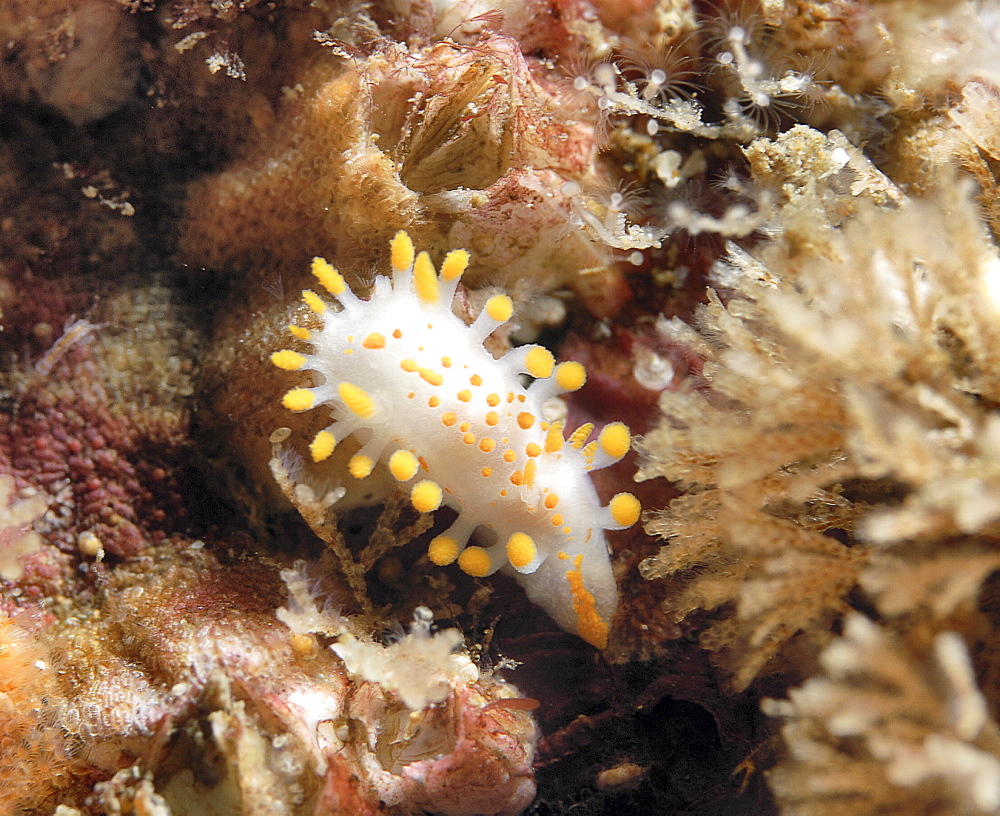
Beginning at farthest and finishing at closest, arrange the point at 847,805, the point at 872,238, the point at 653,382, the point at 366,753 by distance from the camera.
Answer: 1. the point at 653,382
2. the point at 366,753
3. the point at 872,238
4. the point at 847,805

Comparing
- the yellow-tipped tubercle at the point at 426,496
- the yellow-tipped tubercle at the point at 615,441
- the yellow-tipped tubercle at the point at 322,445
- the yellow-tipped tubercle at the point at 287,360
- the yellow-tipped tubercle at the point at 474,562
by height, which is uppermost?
the yellow-tipped tubercle at the point at 287,360

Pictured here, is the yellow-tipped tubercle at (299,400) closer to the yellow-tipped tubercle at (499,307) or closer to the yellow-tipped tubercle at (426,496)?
the yellow-tipped tubercle at (426,496)

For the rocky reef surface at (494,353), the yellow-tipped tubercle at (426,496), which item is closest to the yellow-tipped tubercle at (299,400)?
the rocky reef surface at (494,353)

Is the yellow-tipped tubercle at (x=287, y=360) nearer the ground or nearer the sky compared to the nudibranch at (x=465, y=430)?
nearer the sky

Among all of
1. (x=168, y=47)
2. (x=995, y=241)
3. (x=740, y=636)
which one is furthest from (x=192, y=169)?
(x=995, y=241)

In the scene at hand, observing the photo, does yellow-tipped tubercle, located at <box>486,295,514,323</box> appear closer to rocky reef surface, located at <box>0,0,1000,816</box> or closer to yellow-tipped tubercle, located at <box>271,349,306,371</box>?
rocky reef surface, located at <box>0,0,1000,816</box>

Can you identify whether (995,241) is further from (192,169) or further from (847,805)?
(192,169)

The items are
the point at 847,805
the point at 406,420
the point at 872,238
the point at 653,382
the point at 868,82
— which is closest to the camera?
the point at 847,805
